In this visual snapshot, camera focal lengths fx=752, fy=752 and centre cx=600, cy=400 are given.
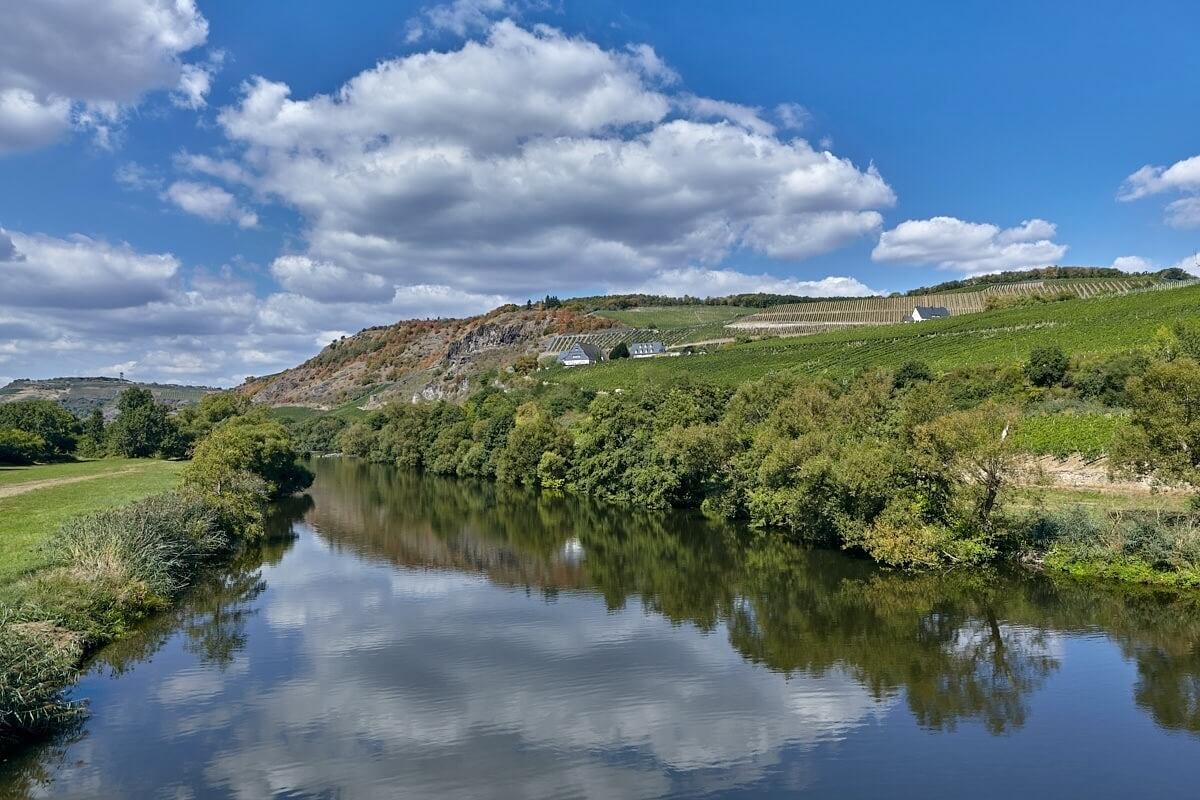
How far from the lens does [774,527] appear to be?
44.3 m

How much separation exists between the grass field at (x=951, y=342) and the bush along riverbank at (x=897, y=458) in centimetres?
794

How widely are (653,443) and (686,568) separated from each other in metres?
21.5

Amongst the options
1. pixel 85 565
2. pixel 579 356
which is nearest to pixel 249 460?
pixel 85 565

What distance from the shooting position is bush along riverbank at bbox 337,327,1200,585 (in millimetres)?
27750

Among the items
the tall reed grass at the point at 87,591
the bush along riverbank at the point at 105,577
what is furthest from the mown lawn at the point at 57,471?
the tall reed grass at the point at 87,591

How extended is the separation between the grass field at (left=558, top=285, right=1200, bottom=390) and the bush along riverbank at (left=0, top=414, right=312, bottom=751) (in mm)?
37302

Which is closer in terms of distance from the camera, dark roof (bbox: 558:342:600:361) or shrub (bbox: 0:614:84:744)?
shrub (bbox: 0:614:84:744)

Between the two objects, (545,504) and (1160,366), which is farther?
(545,504)

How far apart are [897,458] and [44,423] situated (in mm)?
94464

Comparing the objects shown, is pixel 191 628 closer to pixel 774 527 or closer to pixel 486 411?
pixel 774 527

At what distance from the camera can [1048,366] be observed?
5684cm

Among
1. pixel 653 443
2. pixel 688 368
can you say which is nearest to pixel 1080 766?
pixel 653 443

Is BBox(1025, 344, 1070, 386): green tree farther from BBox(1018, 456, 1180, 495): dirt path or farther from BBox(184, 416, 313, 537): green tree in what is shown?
BBox(184, 416, 313, 537): green tree

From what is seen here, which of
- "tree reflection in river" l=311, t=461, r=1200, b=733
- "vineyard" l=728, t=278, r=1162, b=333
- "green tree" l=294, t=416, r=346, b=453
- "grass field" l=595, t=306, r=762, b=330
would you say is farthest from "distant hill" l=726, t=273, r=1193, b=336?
"tree reflection in river" l=311, t=461, r=1200, b=733
